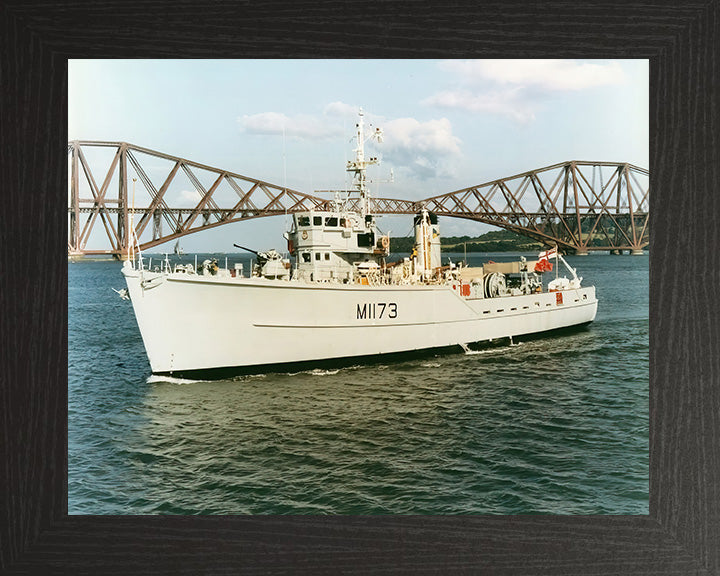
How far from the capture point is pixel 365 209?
813 centimetres

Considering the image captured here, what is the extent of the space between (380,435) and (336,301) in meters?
2.19

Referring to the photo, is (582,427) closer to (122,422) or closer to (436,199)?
(436,199)

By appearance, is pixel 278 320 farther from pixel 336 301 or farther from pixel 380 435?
pixel 380 435

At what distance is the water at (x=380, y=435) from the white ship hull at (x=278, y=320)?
0.26m

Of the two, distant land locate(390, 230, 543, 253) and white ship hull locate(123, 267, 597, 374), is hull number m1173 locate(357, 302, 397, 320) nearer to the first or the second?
white ship hull locate(123, 267, 597, 374)

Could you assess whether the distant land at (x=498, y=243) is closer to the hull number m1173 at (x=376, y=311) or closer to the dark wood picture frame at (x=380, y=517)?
the hull number m1173 at (x=376, y=311)

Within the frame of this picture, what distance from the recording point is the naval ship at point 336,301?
606 centimetres

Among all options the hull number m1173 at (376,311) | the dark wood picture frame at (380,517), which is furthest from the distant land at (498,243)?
the dark wood picture frame at (380,517)

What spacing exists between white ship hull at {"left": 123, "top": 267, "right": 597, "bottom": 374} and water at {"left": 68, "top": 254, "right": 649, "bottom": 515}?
257 mm

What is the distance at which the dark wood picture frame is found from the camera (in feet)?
9.78

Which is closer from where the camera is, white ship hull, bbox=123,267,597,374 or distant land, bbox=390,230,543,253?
distant land, bbox=390,230,543,253

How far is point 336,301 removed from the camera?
665 cm

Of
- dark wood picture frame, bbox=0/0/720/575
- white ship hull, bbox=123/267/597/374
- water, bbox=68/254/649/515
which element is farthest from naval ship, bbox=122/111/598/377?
dark wood picture frame, bbox=0/0/720/575

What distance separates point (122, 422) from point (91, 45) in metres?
3.14
